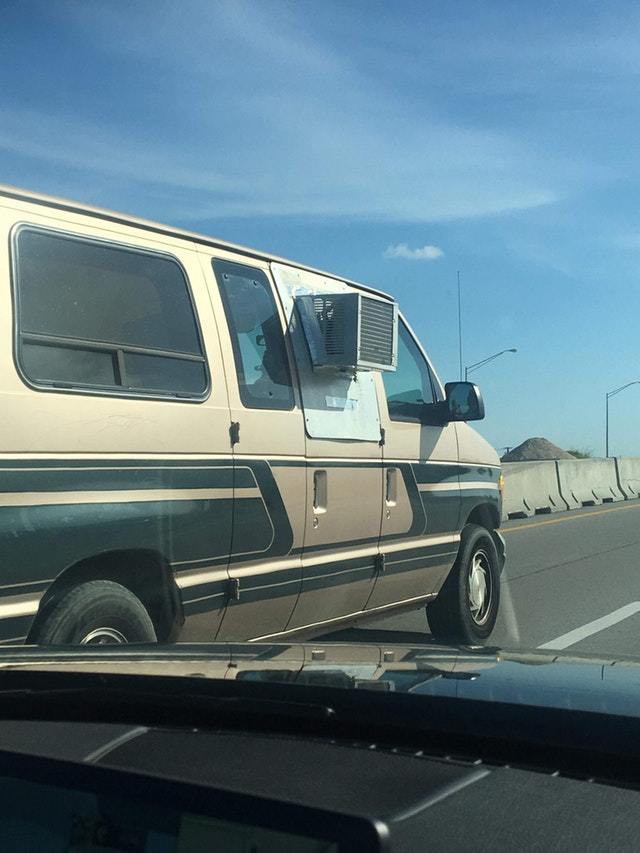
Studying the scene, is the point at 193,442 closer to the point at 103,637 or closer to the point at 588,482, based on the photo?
the point at 103,637

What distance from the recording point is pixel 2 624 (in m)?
4.08

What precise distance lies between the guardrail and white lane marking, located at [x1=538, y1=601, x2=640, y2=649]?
34.4 ft

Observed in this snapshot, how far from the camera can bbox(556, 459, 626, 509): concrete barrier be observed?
23.9 m

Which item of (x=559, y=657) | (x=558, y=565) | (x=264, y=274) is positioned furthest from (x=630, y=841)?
(x=558, y=565)

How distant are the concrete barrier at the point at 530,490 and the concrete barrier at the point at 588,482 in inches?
20.7

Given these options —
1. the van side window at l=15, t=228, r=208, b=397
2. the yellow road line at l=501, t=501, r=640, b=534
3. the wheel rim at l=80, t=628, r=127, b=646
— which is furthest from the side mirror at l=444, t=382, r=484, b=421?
the yellow road line at l=501, t=501, r=640, b=534

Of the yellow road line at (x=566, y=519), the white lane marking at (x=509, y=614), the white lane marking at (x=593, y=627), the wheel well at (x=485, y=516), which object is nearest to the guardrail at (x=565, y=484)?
the yellow road line at (x=566, y=519)

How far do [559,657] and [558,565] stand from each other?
379 inches

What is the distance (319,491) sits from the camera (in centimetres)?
573

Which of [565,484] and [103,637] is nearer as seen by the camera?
[103,637]

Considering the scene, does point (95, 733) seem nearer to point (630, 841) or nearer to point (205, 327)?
point (630, 841)

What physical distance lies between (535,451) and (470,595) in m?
37.3

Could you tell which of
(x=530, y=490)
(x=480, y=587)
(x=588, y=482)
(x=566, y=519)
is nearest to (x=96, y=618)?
(x=480, y=587)

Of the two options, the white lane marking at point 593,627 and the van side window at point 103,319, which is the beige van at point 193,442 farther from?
the white lane marking at point 593,627
